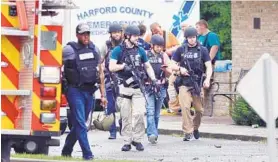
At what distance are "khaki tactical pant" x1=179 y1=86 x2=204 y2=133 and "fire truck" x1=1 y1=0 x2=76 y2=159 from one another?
4992mm

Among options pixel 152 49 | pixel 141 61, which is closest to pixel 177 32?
pixel 152 49

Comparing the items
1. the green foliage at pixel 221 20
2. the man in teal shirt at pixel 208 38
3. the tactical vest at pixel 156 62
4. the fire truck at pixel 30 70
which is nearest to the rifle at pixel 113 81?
the tactical vest at pixel 156 62

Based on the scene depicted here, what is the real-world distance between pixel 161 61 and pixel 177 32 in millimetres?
7164

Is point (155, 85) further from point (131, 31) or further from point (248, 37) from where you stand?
point (248, 37)

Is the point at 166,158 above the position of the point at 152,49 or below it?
below

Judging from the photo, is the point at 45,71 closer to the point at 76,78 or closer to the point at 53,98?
the point at 53,98

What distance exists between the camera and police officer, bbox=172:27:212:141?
17438 millimetres

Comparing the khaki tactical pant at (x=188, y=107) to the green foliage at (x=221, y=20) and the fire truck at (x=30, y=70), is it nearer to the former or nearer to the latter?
the fire truck at (x=30, y=70)

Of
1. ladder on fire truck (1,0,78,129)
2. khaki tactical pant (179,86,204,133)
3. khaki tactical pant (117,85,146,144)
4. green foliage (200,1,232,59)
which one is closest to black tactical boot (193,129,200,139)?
khaki tactical pant (179,86,204,133)

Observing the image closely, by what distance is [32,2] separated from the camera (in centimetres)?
1242

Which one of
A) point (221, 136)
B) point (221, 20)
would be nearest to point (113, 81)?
point (221, 136)

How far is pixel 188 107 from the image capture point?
17.7 meters

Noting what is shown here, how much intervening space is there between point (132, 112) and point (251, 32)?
7.00 m

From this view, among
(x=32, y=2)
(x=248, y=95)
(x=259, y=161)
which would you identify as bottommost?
(x=259, y=161)
